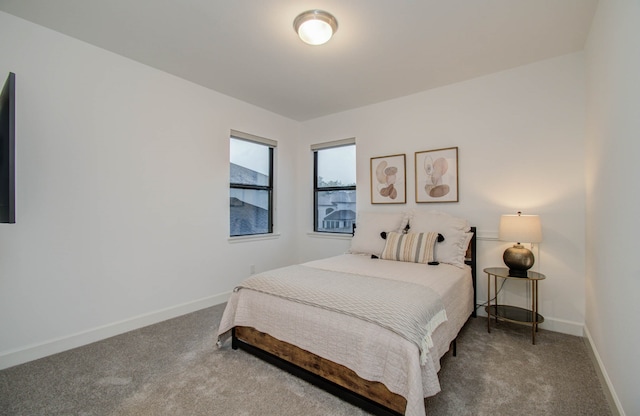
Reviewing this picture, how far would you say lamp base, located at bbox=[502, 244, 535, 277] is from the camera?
95.4 inches

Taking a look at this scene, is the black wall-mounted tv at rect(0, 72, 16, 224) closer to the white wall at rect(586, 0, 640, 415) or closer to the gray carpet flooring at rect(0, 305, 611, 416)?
the gray carpet flooring at rect(0, 305, 611, 416)

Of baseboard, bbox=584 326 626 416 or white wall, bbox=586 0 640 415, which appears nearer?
white wall, bbox=586 0 640 415

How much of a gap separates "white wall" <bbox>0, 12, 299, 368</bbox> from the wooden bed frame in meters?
1.21

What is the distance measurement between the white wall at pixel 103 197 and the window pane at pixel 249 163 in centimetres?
22

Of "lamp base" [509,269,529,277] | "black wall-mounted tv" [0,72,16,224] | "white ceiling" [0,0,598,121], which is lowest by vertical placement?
"lamp base" [509,269,529,277]

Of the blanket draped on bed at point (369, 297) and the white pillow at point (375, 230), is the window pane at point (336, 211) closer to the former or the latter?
the white pillow at point (375, 230)

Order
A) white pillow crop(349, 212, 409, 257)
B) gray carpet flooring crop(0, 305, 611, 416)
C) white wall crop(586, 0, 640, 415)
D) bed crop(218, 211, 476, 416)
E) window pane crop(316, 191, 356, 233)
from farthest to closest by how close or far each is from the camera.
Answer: window pane crop(316, 191, 356, 233)
white pillow crop(349, 212, 409, 257)
gray carpet flooring crop(0, 305, 611, 416)
bed crop(218, 211, 476, 416)
white wall crop(586, 0, 640, 415)

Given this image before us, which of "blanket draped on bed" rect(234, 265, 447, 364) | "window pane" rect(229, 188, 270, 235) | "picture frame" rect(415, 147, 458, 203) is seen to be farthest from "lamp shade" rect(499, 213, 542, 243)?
"window pane" rect(229, 188, 270, 235)

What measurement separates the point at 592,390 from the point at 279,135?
399cm

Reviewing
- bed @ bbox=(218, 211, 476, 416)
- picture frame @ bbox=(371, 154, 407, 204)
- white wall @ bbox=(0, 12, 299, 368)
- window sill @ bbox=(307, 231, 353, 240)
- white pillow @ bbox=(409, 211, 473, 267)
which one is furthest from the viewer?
window sill @ bbox=(307, 231, 353, 240)

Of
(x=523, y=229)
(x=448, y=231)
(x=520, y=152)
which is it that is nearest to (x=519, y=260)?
(x=523, y=229)

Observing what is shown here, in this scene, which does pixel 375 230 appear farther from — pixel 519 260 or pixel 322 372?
pixel 322 372

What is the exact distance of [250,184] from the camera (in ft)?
12.6

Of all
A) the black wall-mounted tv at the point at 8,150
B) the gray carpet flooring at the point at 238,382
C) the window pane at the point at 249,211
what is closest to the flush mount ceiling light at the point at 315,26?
the black wall-mounted tv at the point at 8,150
